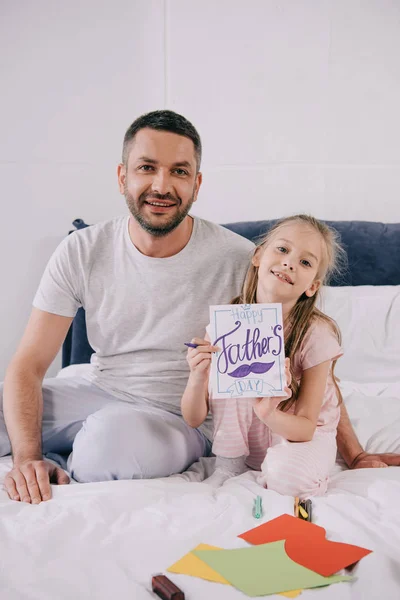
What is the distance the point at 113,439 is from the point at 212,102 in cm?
167

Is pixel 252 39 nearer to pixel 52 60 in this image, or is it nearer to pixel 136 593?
pixel 52 60

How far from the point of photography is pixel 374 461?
5.09ft

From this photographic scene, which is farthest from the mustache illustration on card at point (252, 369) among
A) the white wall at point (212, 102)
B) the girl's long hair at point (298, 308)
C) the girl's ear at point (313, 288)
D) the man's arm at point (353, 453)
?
the white wall at point (212, 102)

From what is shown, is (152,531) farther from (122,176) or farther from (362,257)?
(362,257)

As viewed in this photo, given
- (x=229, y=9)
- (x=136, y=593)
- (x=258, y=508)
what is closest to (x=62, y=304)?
(x=258, y=508)

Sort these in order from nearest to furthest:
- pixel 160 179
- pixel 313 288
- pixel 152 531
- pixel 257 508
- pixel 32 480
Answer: pixel 152 531, pixel 257 508, pixel 32 480, pixel 313 288, pixel 160 179

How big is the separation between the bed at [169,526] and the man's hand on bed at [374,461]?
0.15 ft

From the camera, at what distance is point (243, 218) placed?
274 cm

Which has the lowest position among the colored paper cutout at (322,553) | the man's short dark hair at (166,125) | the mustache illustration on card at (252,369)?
the colored paper cutout at (322,553)

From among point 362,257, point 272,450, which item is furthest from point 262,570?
point 362,257

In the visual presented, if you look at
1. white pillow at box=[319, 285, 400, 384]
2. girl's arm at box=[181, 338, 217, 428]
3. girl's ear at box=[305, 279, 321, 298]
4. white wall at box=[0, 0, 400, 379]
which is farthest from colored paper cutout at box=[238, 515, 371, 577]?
white wall at box=[0, 0, 400, 379]

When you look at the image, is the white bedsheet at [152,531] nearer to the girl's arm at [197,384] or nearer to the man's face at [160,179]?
the girl's arm at [197,384]

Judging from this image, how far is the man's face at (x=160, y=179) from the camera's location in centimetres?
173

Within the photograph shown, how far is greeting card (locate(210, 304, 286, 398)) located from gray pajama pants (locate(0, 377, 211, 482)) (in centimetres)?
23
